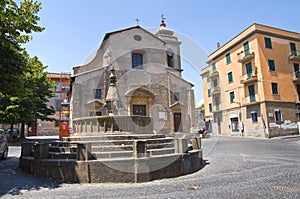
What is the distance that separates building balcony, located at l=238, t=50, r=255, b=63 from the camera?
24.0 m

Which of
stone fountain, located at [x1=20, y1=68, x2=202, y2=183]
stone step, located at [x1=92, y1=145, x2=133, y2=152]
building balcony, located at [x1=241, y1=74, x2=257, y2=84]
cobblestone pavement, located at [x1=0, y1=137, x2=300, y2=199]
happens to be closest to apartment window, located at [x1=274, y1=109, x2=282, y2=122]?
building balcony, located at [x1=241, y1=74, x2=257, y2=84]

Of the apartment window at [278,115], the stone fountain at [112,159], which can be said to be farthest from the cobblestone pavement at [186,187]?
the apartment window at [278,115]

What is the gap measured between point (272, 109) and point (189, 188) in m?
20.6

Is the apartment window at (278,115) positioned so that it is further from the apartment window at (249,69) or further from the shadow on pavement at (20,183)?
the shadow on pavement at (20,183)

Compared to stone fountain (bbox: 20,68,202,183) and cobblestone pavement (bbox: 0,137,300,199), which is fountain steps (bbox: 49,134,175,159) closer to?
stone fountain (bbox: 20,68,202,183)

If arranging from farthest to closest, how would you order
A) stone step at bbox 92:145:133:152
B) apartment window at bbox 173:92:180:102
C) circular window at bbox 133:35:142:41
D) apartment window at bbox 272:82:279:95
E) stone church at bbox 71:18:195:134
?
apartment window at bbox 173:92:180:102
circular window at bbox 133:35:142:41
apartment window at bbox 272:82:279:95
stone church at bbox 71:18:195:134
stone step at bbox 92:145:133:152

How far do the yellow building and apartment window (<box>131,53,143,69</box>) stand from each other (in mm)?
11817

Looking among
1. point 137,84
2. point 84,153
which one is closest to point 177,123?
point 137,84

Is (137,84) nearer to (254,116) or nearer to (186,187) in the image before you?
(254,116)

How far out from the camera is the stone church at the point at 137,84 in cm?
Answer: 2077

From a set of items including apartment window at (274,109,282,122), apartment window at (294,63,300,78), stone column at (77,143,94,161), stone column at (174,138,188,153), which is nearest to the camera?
stone column at (77,143,94,161)

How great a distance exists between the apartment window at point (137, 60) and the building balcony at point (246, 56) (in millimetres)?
11795

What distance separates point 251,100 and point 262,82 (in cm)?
243

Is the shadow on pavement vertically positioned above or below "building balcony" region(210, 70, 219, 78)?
below
